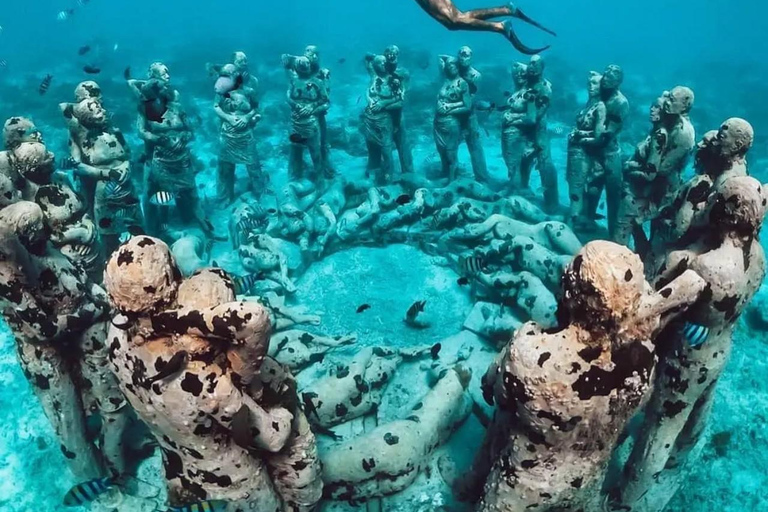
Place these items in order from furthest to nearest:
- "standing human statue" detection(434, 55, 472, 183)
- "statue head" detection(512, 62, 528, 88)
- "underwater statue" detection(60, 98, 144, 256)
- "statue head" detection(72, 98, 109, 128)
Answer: "standing human statue" detection(434, 55, 472, 183) < "statue head" detection(512, 62, 528, 88) < "underwater statue" detection(60, 98, 144, 256) < "statue head" detection(72, 98, 109, 128)

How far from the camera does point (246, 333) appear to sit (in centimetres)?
331

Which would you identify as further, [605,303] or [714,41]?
[714,41]

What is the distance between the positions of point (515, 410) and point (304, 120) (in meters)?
8.74

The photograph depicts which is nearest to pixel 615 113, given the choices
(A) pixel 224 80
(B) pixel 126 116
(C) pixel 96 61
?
(A) pixel 224 80

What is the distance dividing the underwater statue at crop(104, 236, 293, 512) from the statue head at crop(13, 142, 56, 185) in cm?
356

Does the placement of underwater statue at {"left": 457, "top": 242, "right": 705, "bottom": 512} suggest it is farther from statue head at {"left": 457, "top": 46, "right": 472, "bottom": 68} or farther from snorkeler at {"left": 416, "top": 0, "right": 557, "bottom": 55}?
statue head at {"left": 457, "top": 46, "right": 472, "bottom": 68}

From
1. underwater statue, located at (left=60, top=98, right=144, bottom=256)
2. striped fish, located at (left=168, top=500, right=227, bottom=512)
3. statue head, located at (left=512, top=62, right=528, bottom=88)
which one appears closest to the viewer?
striped fish, located at (left=168, top=500, right=227, bottom=512)

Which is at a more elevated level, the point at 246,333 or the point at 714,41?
the point at 246,333

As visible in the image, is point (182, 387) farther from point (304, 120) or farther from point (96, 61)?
point (96, 61)

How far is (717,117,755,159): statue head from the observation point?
5.52 m

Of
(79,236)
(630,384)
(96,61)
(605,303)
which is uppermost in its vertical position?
(605,303)

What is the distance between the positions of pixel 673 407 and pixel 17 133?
7747mm

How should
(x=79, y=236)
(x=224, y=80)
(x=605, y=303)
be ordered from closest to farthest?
(x=605, y=303) → (x=79, y=236) → (x=224, y=80)

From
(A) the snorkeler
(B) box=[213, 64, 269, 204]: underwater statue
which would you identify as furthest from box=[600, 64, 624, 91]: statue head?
(B) box=[213, 64, 269, 204]: underwater statue
